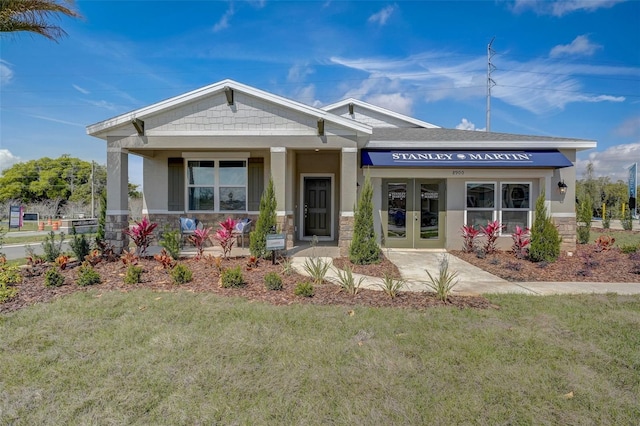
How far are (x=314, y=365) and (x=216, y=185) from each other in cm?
976

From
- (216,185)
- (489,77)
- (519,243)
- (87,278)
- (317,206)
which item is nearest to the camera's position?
(87,278)

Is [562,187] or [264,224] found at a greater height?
[562,187]

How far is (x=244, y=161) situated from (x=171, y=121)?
2947mm

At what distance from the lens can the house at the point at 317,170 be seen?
972 cm

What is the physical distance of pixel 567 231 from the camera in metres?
11.0

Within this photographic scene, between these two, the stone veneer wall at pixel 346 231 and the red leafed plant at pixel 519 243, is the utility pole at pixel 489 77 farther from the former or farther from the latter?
the stone veneer wall at pixel 346 231

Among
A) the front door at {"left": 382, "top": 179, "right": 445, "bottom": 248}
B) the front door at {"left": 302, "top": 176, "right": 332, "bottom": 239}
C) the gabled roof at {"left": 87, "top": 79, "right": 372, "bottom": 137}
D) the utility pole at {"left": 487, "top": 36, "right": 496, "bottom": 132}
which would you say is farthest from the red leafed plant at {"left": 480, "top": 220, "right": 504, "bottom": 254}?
the utility pole at {"left": 487, "top": 36, "right": 496, "bottom": 132}

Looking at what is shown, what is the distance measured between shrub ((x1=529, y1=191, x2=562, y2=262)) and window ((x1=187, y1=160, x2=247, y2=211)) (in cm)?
933

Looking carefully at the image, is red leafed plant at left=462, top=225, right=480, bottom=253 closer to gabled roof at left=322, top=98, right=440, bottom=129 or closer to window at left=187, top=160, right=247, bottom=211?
gabled roof at left=322, top=98, right=440, bottom=129

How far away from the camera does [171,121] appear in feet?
32.1

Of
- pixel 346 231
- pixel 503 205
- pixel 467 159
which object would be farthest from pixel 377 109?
pixel 346 231

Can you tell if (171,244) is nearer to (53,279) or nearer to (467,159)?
(53,279)

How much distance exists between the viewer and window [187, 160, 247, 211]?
12156 millimetres

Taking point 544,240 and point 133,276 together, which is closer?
point 133,276
